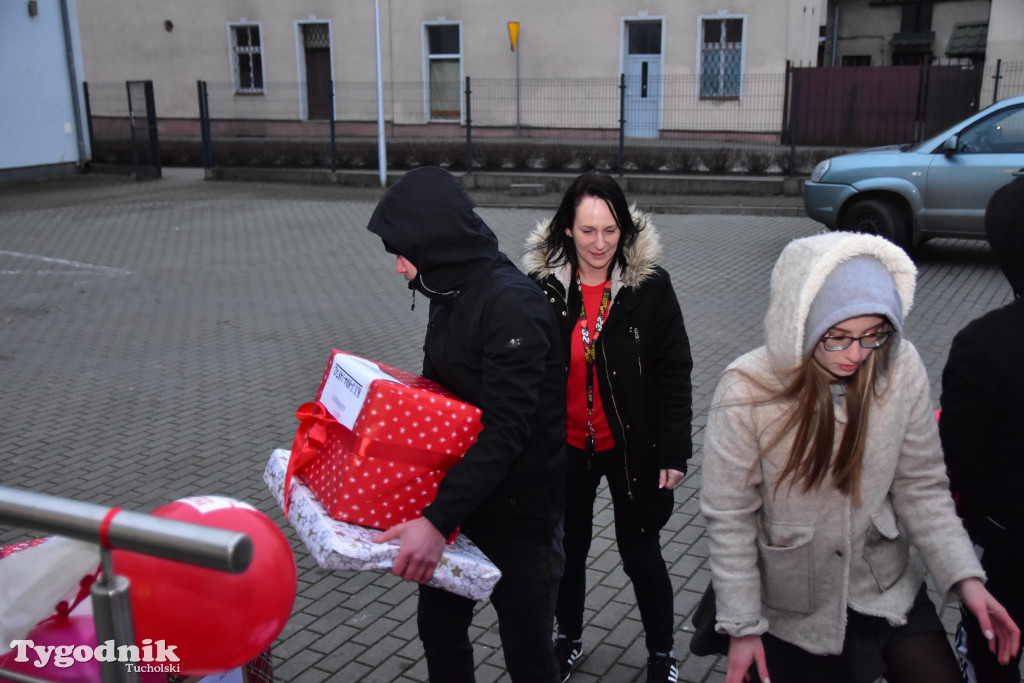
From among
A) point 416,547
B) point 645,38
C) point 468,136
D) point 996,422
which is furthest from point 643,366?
point 645,38

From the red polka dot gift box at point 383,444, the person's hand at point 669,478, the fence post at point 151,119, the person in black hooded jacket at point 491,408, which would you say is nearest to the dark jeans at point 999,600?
the person's hand at point 669,478

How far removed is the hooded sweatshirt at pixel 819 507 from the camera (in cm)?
221

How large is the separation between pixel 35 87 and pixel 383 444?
21297 mm

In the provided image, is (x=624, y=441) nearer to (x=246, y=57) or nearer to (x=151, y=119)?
(x=151, y=119)

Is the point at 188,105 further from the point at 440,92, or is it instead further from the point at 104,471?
the point at 104,471

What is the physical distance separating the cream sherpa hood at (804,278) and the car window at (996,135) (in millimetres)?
9042

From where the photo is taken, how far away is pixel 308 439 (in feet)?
8.01

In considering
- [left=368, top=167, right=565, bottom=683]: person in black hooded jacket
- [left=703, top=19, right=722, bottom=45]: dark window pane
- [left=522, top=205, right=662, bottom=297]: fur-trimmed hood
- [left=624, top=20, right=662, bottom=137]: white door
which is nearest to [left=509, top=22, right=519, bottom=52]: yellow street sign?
[left=624, top=20, right=662, bottom=137]: white door

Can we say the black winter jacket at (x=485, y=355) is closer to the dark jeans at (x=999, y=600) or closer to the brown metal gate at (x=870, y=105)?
the dark jeans at (x=999, y=600)

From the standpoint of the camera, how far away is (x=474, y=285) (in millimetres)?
2494

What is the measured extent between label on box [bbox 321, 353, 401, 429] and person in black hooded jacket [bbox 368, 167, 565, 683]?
248mm

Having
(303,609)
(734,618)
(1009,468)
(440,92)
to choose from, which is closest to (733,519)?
(734,618)

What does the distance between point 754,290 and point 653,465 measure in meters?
6.91

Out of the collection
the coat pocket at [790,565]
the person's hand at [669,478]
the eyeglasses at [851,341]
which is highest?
the eyeglasses at [851,341]
